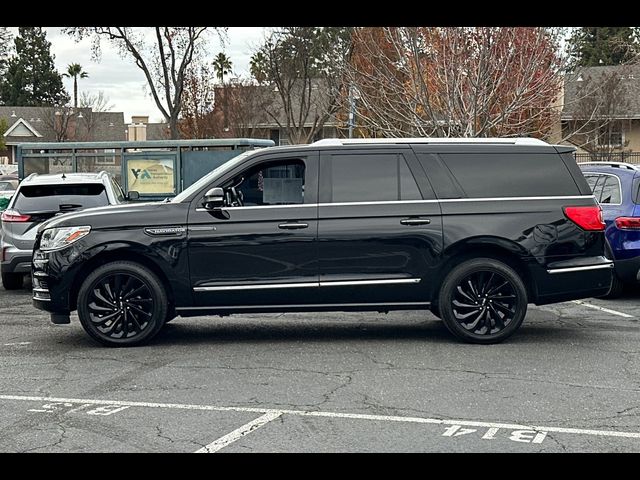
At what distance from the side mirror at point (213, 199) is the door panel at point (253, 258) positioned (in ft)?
0.23

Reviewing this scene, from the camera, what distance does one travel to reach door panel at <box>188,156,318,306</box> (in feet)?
29.7

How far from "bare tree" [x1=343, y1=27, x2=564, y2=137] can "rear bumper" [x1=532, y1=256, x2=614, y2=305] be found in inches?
395

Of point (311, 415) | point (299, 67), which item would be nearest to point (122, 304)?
point (311, 415)

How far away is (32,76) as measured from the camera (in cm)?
9194

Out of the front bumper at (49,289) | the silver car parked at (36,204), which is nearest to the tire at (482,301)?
the front bumper at (49,289)

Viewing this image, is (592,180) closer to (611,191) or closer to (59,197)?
(611,191)

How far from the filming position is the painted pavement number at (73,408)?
6.74 meters

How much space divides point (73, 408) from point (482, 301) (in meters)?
4.09

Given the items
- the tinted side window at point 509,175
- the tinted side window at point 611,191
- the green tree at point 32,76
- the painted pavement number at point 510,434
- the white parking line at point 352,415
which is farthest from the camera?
the green tree at point 32,76

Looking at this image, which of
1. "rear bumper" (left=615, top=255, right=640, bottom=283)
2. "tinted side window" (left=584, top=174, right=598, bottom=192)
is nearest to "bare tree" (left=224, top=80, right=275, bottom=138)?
"tinted side window" (left=584, top=174, right=598, bottom=192)

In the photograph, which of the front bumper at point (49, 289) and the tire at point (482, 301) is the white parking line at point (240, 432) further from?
the front bumper at point (49, 289)

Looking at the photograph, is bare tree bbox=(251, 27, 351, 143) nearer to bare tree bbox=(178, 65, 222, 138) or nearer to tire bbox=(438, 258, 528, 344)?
bare tree bbox=(178, 65, 222, 138)

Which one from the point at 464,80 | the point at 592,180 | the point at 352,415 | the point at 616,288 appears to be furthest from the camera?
the point at 464,80
